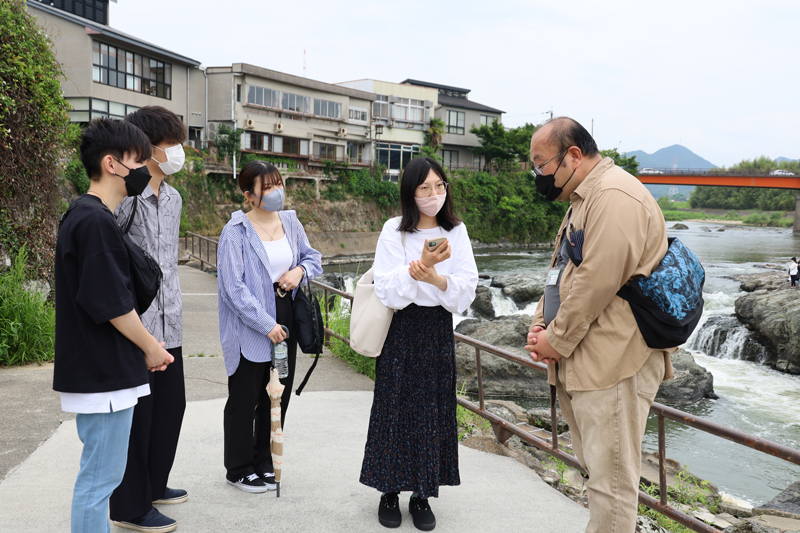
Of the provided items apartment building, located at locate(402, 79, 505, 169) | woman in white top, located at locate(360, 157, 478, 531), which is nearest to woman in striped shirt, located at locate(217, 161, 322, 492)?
woman in white top, located at locate(360, 157, 478, 531)

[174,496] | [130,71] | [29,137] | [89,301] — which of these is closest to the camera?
[89,301]

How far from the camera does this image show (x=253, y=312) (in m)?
3.12

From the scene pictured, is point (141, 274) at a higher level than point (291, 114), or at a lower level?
lower

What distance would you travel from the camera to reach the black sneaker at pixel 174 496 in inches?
120

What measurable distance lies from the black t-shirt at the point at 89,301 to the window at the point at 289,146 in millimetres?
32445

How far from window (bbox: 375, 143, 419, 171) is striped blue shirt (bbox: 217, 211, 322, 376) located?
121 feet

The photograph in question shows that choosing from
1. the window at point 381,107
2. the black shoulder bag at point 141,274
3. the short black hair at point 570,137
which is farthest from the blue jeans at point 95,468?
the window at point 381,107

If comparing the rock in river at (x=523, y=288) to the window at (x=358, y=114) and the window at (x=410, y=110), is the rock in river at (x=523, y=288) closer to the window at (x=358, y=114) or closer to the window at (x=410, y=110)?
the window at (x=358, y=114)

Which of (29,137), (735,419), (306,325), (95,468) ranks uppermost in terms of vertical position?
(29,137)

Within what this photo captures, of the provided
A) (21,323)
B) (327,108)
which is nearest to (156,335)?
(21,323)

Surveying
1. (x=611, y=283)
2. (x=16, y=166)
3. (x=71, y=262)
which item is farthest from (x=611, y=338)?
(x=16, y=166)

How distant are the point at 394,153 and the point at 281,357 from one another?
38.2 m

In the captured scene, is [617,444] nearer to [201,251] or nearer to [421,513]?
[421,513]

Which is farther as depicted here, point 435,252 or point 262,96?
point 262,96
